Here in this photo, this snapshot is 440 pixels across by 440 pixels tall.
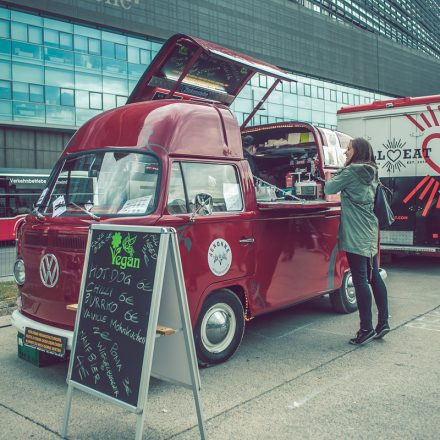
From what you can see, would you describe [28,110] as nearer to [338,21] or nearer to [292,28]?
[292,28]

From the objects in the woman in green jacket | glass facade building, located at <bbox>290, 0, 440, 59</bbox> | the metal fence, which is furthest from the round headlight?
glass facade building, located at <bbox>290, 0, 440, 59</bbox>

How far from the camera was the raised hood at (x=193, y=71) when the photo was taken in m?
6.01

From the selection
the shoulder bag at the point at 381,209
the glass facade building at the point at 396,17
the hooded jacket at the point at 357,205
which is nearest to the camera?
the hooded jacket at the point at 357,205

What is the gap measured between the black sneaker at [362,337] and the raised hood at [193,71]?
3.38 metres

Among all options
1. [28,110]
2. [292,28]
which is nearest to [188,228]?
[28,110]

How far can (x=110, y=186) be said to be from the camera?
4.79 m

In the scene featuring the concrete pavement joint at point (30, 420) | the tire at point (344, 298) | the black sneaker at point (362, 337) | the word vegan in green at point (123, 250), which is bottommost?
the concrete pavement joint at point (30, 420)

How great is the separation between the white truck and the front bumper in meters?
7.82

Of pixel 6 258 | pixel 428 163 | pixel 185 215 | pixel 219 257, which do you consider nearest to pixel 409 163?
pixel 428 163

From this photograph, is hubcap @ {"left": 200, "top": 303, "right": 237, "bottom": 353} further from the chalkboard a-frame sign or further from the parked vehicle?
the parked vehicle

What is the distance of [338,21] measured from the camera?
51.2 metres

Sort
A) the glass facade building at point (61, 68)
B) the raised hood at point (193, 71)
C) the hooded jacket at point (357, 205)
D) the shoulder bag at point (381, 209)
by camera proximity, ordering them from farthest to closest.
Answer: the glass facade building at point (61, 68) → the raised hood at point (193, 71) → the shoulder bag at point (381, 209) → the hooded jacket at point (357, 205)

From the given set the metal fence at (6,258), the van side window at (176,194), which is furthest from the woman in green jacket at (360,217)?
the metal fence at (6,258)

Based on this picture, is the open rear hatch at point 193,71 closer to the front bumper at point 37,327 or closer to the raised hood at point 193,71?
the raised hood at point 193,71
